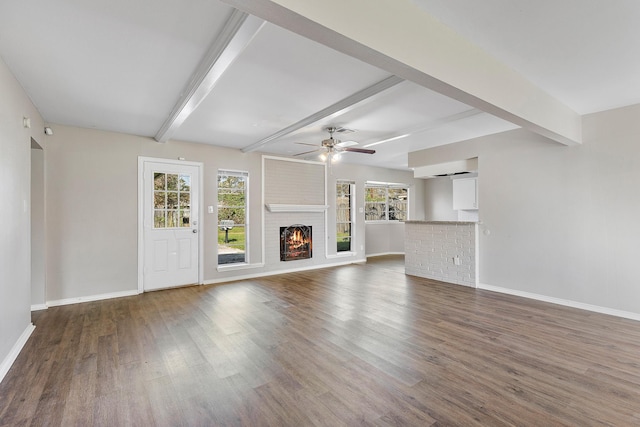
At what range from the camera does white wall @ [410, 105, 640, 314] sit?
139 inches

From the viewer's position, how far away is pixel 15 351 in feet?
8.53

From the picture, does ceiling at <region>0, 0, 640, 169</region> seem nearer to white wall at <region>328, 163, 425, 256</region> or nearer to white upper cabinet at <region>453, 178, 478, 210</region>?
white upper cabinet at <region>453, 178, 478, 210</region>

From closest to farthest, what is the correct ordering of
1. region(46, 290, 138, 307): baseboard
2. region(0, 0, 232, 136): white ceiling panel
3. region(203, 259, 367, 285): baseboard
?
region(0, 0, 232, 136): white ceiling panel < region(46, 290, 138, 307): baseboard < region(203, 259, 367, 285): baseboard

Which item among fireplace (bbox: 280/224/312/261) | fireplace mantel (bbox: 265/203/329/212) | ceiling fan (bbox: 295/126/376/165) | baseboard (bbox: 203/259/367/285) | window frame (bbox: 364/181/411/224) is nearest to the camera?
ceiling fan (bbox: 295/126/376/165)

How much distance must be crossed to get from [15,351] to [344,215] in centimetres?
607

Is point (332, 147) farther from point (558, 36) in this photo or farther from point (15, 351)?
point (15, 351)

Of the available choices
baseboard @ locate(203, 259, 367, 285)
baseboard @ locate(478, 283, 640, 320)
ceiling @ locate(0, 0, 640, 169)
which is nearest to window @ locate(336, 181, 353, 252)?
baseboard @ locate(203, 259, 367, 285)

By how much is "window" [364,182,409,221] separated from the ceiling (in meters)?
4.47

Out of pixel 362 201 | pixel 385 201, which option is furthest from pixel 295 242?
pixel 385 201

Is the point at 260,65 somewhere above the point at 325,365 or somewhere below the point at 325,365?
above

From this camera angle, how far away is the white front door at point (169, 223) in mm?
4754

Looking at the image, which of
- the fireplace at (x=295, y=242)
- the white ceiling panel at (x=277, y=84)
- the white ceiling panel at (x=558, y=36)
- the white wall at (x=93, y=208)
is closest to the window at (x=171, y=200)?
the white wall at (x=93, y=208)

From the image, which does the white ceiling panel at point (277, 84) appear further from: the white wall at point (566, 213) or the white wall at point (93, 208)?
the white wall at point (566, 213)

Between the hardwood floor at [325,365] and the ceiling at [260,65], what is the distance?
2443 millimetres
